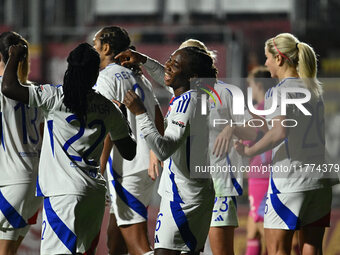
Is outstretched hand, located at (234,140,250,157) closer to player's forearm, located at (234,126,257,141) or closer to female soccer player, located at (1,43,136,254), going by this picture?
player's forearm, located at (234,126,257,141)

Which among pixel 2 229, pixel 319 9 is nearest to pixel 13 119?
pixel 2 229

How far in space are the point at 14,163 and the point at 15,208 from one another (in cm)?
→ 32

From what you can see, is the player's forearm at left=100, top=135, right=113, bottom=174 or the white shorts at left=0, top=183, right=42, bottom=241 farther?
the player's forearm at left=100, top=135, right=113, bottom=174

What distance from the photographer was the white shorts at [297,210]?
18.0 feet

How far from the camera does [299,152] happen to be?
5.55 meters

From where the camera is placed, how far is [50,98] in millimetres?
4668

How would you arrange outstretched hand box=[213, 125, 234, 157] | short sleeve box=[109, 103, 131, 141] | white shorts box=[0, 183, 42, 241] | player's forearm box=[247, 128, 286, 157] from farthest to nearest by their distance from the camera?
1. outstretched hand box=[213, 125, 234, 157]
2. white shorts box=[0, 183, 42, 241]
3. player's forearm box=[247, 128, 286, 157]
4. short sleeve box=[109, 103, 131, 141]

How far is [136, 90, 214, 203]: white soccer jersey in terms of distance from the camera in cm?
471

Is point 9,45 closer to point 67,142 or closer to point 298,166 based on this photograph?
point 67,142

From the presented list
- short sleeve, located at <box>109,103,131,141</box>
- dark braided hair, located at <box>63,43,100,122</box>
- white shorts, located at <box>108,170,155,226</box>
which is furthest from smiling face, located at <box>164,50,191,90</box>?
white shorts, located at <box>108,170,155,226</box>

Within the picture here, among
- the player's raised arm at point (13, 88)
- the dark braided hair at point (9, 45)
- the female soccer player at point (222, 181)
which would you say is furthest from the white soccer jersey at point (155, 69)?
the player's raised arm at point (13, 88)

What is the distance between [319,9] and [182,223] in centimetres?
1276

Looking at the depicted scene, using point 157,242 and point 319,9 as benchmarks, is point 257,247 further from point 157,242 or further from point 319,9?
point 319,9

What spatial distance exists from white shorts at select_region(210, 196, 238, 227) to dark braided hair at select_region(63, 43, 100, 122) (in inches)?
70.8
